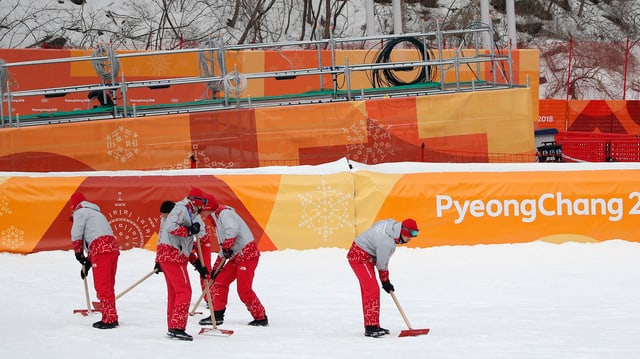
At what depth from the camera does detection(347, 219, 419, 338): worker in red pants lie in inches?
403

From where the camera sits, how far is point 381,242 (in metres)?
10.2

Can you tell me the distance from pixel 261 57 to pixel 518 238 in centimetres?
965

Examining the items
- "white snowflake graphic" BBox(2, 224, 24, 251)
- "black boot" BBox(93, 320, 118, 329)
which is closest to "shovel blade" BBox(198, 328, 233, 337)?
"black boot" BBox(93, 320, 118, 329)

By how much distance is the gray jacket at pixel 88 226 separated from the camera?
10984mm

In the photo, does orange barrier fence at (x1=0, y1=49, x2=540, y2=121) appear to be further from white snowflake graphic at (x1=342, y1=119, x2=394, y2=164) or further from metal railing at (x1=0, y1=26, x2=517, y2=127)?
white snowflake graphic at (x1=342, y1=119, x2=394, y2=164)

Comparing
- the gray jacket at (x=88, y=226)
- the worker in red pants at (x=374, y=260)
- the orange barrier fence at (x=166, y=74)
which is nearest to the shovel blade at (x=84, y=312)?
the gray jacket at (x=88, y=226)

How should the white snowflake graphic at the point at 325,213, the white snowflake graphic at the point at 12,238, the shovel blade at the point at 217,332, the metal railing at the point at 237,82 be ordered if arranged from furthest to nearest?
1. the metal railing at the point at 237,82
2. the white snowflake graphic at the point at 12,238
3. the white snowflake graphic at the point at 325,213
4. the shovel blade at the point at 217,332

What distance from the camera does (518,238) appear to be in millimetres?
15633

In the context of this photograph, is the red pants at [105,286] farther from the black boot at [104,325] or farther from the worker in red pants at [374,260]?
the worker in red pants at [374,260]

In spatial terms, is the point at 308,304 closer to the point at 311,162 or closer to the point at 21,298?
the point at 21,298

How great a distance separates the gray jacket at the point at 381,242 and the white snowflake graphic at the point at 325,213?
507 cm

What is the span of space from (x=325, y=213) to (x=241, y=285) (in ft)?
15.7

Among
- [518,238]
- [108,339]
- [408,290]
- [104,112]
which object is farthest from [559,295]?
[104,112]

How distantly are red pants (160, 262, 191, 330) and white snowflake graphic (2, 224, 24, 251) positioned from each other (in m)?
6.34
